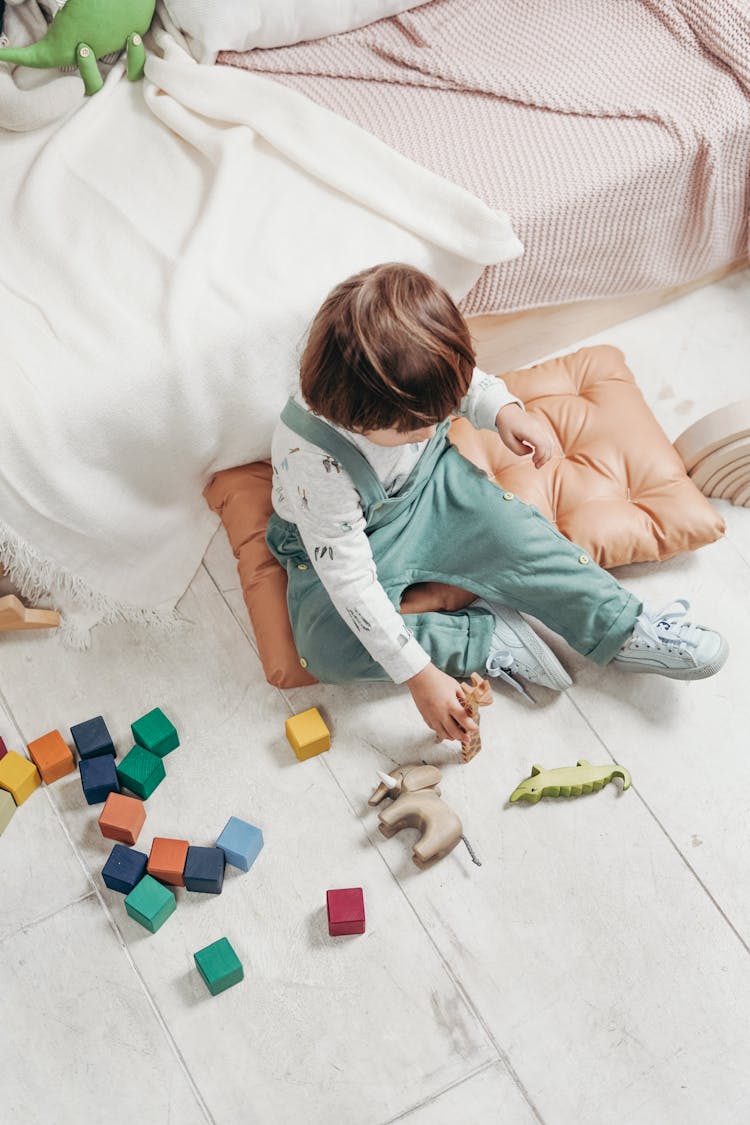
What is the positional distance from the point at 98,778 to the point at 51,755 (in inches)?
2.6

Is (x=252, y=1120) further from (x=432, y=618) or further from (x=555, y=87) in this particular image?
(x=555, y=87)

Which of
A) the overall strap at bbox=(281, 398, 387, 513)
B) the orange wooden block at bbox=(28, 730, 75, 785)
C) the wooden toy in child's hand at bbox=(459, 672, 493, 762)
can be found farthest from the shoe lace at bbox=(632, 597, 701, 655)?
the orange wooden block at bbox=(28, 730, 75, 785)

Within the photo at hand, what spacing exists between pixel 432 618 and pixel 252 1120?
1.89 feet

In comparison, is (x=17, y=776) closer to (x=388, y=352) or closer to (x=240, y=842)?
(x=240, y=842)

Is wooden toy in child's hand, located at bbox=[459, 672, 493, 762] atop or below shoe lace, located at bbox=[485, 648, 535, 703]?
atop

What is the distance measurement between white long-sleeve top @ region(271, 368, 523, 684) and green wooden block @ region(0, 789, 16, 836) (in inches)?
17.5

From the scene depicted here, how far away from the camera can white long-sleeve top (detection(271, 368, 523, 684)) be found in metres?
1.12

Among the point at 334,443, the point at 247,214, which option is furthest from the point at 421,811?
the point at 247,214

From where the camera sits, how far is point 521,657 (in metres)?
1.29

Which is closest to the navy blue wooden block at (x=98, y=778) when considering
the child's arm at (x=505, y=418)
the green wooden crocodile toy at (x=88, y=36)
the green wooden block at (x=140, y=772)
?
the green wooden block at (x=140, y=772)

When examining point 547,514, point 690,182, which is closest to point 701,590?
point 547,514

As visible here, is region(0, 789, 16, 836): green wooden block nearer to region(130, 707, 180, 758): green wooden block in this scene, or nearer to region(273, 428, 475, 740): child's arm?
region(130, 707, 180, 758): green wooden block

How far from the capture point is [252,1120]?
1081mm

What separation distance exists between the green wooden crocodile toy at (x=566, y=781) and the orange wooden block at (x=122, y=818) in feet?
1.43
